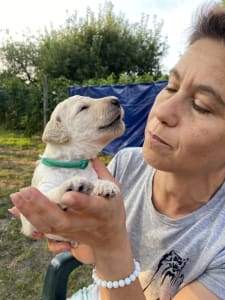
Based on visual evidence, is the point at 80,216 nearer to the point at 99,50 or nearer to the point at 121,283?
the point at 121,283

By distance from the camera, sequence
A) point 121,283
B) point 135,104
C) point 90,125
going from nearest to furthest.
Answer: point 121,283 → point 90,125 → point 135,104

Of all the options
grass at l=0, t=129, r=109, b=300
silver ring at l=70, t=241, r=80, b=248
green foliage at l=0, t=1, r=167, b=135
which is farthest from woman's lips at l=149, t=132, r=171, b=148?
green foliage at l=0, t=1, r=167, b=135

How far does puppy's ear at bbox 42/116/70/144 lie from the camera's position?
Answer: 1712 millimetres

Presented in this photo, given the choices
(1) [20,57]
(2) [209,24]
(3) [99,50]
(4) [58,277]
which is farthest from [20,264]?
(1) [20,57]

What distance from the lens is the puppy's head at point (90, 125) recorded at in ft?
5.81

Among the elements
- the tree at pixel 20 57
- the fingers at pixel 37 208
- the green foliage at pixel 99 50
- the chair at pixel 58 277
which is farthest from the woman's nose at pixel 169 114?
the tree at pixel 20 57

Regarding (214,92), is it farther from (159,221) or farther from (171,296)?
(171,296)

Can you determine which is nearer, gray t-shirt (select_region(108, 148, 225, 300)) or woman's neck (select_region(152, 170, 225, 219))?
gray t-shirt (select_region(108, 148, 225, 300))

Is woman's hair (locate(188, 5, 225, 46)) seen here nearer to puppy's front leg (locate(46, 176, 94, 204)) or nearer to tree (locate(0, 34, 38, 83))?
puppy's front leg (locate(46, 176, 94, 204))

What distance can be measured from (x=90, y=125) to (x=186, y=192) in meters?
0.61

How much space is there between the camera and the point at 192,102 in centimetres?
131

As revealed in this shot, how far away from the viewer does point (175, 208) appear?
154 centimetres

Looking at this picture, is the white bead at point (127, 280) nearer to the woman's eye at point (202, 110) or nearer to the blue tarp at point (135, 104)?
the woman's eye at point (202, 110)

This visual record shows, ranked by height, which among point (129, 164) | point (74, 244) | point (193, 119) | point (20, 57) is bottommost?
point (20, 57)
